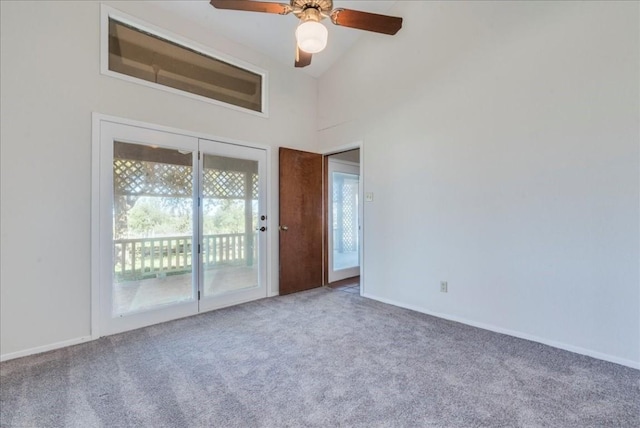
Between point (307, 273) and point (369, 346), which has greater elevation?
point (307, 273)

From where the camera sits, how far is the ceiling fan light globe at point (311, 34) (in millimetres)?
1975

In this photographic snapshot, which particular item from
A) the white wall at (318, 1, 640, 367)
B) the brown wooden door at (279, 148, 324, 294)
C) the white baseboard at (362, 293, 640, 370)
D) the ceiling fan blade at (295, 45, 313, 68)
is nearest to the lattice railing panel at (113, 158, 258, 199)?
the brown wooden door at (279, 148, 324, 294)

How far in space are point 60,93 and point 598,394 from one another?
454cm

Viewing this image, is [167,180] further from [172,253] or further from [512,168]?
[512,168]

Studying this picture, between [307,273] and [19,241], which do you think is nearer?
[19,241]

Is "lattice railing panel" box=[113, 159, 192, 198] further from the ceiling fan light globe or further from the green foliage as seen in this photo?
the ceiling fan light globe

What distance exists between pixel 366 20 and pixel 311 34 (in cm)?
66

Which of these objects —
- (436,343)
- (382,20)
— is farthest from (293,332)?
(382,20)

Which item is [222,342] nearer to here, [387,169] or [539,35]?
[387,169]

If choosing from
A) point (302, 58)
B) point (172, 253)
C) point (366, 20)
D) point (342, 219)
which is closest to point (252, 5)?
point (302, 58)

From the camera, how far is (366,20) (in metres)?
2.35

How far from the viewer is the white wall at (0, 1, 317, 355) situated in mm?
2320

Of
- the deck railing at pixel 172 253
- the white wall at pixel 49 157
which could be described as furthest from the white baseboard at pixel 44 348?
the deck railing at pixel 172 253

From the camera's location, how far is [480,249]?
2939 millimetres
